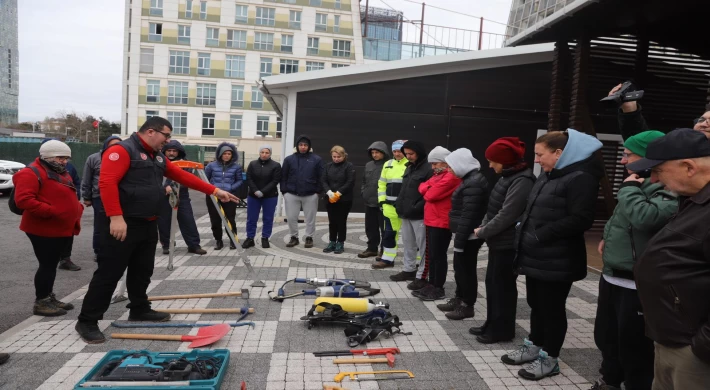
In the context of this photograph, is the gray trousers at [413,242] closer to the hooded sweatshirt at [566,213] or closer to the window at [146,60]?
the hooded sweatshirt at [566,213]

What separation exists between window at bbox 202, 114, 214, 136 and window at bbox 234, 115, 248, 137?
176 centimetres

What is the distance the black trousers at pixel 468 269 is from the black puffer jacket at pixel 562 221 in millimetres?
1265

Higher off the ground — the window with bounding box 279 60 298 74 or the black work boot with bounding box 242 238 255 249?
the window with bounding box 279 60 298 74

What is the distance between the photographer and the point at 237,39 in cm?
4662

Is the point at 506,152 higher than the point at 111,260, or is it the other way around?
the point at 506,152

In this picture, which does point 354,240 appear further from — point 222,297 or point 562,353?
point 562,353

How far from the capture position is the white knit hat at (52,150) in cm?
489

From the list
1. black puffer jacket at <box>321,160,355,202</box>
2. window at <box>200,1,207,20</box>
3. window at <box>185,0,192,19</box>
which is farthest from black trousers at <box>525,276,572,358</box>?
window at <box>185,0,192,19</box>

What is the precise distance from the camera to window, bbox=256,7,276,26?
46831 millimetres

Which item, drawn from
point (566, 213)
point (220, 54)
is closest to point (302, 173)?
point (566, 213)

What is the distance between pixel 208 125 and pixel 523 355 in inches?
1836

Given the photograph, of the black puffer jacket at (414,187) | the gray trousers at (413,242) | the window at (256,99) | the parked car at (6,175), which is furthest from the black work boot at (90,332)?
the window at (256,99)

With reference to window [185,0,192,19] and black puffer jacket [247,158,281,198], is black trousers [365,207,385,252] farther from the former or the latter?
window [185,0,192,19]

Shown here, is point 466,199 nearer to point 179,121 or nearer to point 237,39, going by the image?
point 179,121
